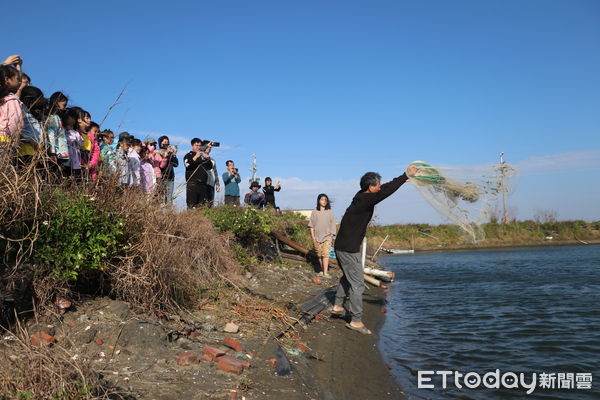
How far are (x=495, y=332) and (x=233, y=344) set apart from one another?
5455 mm

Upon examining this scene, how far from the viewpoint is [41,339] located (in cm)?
392

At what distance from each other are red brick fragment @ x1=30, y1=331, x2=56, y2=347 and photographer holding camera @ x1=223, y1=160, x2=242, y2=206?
28.1 ft

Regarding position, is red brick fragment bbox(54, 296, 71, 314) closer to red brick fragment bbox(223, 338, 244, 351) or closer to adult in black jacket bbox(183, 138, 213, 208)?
red brick fragment bbox(223, 338, 244, 351)

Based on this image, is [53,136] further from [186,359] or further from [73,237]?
[186,359]

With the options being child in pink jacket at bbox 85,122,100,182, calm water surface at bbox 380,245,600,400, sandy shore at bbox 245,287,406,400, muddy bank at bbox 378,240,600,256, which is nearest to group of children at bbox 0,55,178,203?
child in pink jacket at bbox 85,122,100,182

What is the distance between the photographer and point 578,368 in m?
6.07

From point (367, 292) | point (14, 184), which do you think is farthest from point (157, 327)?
point (367, 292)

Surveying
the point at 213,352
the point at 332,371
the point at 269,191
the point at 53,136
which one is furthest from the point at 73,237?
the point at 269,191

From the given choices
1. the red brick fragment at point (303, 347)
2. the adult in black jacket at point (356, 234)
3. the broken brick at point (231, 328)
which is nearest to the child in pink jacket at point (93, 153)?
the broken brick at point (231, 328)

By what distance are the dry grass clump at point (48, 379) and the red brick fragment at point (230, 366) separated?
1.15 m

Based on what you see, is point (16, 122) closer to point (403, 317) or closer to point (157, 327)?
point (157, 327)

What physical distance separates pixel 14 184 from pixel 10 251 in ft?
2.18

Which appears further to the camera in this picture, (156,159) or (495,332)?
(156,159)

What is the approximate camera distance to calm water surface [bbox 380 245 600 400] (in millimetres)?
5828
